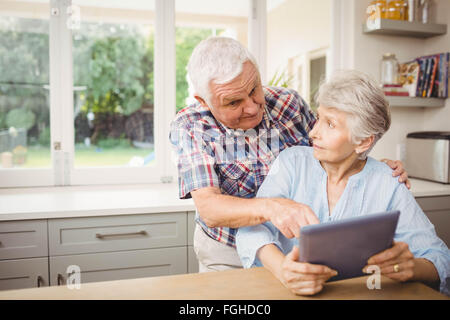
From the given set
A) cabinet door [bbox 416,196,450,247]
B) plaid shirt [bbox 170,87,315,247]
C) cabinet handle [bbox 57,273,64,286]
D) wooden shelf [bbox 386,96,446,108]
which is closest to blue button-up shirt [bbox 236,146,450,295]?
plaid shirt [bbox 170,87,315,247]

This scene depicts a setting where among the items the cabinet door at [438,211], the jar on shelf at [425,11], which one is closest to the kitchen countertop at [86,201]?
the cabinet door at [438,211]

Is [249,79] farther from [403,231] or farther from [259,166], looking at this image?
[403,231]

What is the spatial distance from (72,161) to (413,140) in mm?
2352

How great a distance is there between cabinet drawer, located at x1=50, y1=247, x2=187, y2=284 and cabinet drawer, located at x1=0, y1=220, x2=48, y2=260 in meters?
0.10

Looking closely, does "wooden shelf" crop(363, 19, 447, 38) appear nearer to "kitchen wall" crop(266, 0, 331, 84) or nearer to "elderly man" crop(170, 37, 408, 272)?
"kitchen wall" crop(266, 0, 331, 84)

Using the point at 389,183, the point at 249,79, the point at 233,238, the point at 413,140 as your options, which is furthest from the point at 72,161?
the point at 413,140

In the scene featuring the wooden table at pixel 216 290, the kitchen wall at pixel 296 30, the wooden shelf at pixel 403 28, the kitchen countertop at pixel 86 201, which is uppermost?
the kitchen wall at pixel 296 30

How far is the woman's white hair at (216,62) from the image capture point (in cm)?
122

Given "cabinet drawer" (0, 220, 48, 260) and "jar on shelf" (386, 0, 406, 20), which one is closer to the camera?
"cabinet drawer" (0, 220, 48, 260)

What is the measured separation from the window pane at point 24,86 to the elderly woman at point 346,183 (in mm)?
1833

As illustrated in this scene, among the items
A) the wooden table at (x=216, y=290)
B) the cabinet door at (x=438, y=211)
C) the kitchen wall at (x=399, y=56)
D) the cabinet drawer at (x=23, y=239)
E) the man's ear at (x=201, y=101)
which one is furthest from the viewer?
the kitchen wall at (x=399, y=56)

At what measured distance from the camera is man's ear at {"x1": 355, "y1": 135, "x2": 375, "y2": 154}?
1.24m

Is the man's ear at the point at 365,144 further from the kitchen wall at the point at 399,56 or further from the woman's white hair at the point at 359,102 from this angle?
the kitchen wall at the point at 399,56

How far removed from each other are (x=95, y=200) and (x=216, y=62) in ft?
4.01
